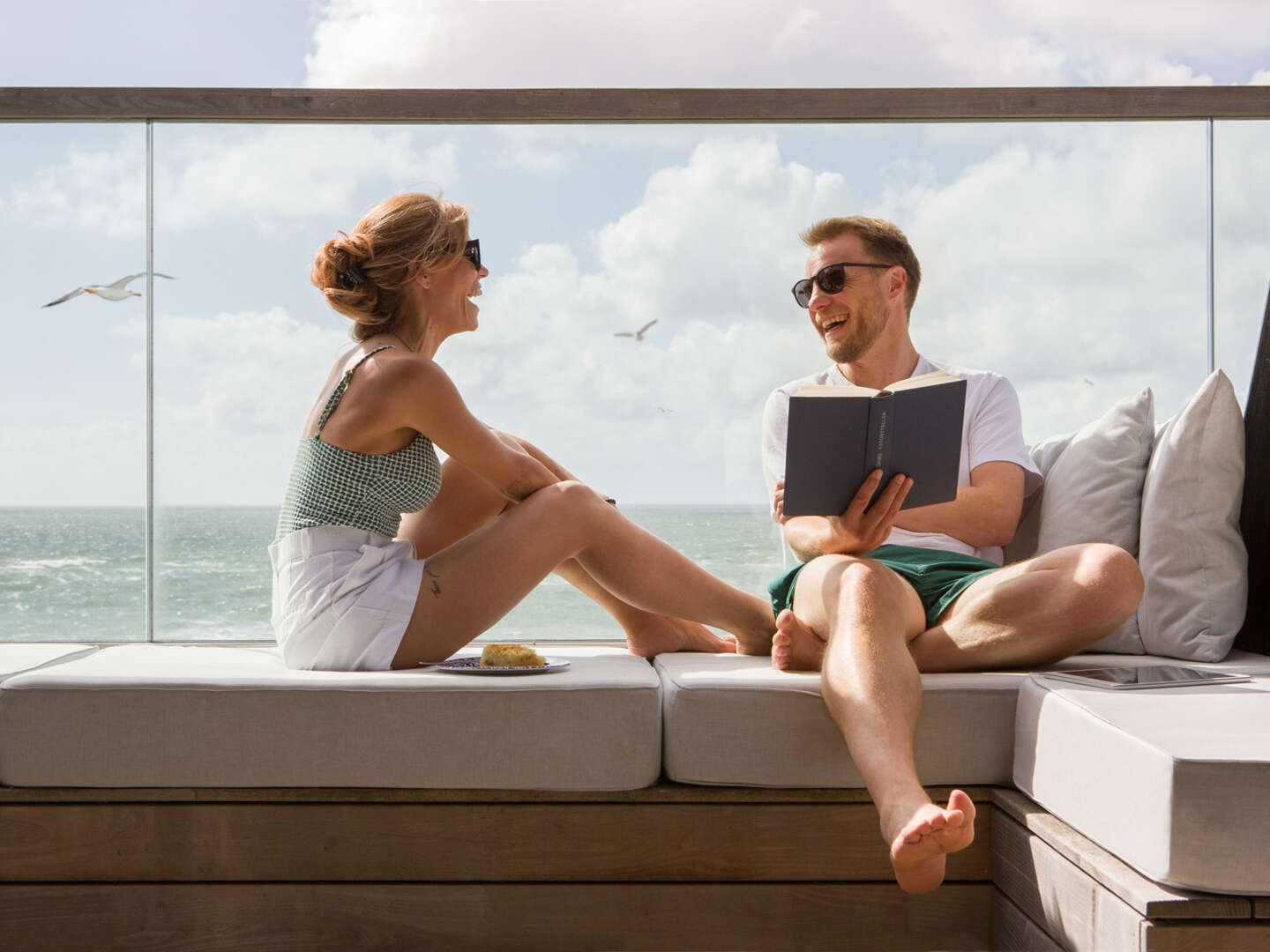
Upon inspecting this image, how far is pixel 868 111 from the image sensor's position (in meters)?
3.13

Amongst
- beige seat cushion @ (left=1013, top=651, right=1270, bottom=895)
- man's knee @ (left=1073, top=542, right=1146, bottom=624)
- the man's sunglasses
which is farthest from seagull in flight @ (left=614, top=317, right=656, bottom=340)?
beige seat cushion @ (left=1013, top=651, right=1270, bottom=895)

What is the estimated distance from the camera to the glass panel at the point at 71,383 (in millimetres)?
3326

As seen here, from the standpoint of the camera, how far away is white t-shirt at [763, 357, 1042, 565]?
7.66 ft

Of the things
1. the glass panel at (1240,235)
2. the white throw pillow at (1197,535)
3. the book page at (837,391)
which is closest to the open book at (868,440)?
the book page at (837,391)

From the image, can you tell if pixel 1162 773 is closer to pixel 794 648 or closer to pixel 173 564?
pixel 794 648

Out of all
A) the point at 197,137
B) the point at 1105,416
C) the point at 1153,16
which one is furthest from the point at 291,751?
the point at 1153,16

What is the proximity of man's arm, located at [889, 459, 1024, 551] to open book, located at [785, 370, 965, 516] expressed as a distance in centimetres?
35

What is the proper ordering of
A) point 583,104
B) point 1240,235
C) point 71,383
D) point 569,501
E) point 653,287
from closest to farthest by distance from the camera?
point 569,501 → point 583,104 → point 1240,235 → point 71,383 → point 653,287

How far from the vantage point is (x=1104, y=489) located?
7.57 feet

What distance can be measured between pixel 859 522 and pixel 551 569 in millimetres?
609

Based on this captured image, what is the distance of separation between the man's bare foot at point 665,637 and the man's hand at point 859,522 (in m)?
0.31

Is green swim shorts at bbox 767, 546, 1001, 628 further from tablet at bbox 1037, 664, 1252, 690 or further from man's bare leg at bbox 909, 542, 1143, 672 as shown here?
tablet at bbox 1037, 664, 1252, 690

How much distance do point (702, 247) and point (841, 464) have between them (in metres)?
2.81

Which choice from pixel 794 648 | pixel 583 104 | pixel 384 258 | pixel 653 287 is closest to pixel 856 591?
pixel 794 648
